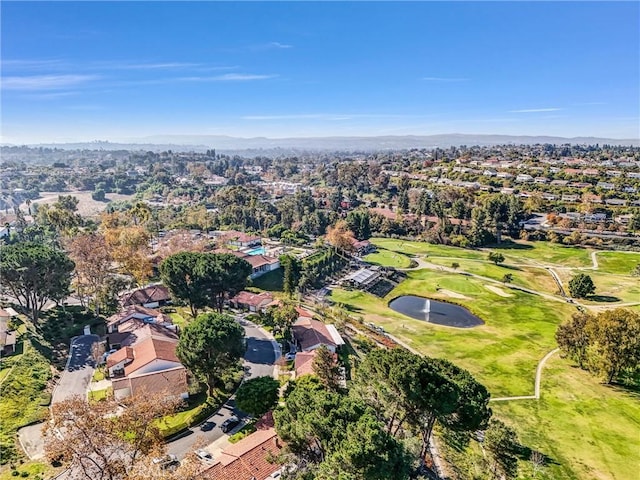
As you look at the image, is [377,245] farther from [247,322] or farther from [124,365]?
[124,365]

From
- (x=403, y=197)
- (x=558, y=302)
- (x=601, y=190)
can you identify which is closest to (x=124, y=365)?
(x=558, y=302)

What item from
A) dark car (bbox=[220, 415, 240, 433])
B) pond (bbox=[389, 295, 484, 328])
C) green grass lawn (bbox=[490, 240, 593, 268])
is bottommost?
pond (bbox=[389, 295, 484, 328])

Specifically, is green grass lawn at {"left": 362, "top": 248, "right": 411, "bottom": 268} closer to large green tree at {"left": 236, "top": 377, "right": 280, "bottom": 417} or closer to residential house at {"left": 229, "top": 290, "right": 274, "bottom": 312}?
residential house at {"left": 229, "top": 290, "right": 274, "bottom": 312}

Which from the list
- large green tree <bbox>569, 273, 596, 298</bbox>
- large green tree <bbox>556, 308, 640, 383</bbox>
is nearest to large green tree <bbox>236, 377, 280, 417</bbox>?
large green tree <bbox>556, 308, 640, 383</bbox>

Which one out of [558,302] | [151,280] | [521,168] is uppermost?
[521,168]

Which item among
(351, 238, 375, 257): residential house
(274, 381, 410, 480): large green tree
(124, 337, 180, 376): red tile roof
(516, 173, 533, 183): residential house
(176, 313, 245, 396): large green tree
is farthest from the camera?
(516, 173, 533, 183): residential house

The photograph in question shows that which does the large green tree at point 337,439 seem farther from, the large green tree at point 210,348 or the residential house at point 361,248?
the residential house at point 361,248
